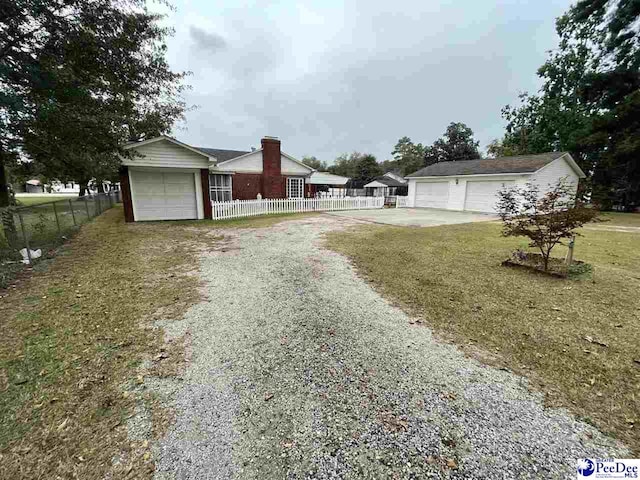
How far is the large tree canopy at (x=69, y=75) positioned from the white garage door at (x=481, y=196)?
19767mm

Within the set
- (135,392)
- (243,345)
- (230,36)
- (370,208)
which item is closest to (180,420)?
(135,392)

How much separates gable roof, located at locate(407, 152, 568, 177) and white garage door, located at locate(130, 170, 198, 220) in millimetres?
17893

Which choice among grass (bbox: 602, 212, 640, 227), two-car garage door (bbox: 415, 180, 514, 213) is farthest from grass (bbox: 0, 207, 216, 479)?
two-car garage door (bbox: 415, 180, 514, 213)

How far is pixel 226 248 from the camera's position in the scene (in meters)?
A: 7.91

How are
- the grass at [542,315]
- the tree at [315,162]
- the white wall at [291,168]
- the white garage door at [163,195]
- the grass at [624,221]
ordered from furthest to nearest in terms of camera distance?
the tree at [315,162]
the white wall at [291,168]
the grass at [624,221]
the white garage door at [163,195]
the grass at [542,315]

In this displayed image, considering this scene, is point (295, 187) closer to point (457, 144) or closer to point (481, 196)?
point (481, 196)

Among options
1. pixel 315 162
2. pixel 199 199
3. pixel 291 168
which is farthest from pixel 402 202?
pixel 315 162

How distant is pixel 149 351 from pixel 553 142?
1396 inches

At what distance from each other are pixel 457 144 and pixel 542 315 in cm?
4345

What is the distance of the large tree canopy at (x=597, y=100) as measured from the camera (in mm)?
19516

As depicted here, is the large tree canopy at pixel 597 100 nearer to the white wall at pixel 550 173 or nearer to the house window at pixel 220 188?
the white wall at pixel 550 173

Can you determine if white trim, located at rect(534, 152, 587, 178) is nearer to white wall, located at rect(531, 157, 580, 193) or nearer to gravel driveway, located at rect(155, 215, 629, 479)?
white wall, located at rect(531, 157, 580, 193)

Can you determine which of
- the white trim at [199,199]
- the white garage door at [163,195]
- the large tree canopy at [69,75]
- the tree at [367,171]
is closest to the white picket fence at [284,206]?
the white trim at [199,199]

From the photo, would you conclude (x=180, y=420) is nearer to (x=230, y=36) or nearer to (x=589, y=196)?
(x=589, y=196)
